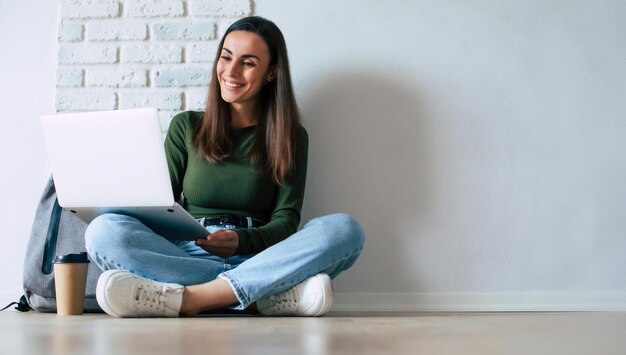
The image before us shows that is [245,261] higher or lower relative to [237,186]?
lower

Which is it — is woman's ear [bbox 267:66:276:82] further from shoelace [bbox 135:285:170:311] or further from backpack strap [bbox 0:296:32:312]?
backpack strap [bbox 0:296:32:312]

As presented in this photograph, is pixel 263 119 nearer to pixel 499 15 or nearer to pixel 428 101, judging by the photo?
A: pixel 428 101

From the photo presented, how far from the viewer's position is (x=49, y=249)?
2197 mm

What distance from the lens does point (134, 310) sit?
1.74m

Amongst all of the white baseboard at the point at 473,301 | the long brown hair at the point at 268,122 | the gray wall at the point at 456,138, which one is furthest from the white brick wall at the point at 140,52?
the white baseboard at the point at 473,301

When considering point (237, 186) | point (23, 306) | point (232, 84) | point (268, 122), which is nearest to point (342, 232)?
point (237, 186)

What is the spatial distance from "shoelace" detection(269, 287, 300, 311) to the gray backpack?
1.97 feet

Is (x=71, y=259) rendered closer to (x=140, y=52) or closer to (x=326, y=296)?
(x=326, y=296)

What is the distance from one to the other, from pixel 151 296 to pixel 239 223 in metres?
0.52

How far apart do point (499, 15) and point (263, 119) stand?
0.93 meters

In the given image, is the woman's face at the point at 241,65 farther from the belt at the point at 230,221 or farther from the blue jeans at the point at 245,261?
the blue jeans at the point at 245,261

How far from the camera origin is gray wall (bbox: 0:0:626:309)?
2547mm

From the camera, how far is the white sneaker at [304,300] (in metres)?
1.88

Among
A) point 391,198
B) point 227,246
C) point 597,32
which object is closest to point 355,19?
point 391,198
